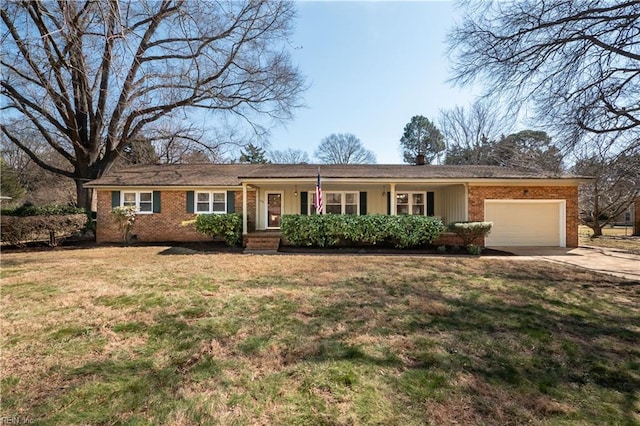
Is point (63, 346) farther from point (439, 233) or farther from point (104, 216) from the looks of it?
point (104, 216)

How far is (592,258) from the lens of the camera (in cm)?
997

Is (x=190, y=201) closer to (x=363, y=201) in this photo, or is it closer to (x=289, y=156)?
(x=363, y=201)

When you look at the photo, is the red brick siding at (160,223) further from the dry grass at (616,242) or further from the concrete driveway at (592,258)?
the dry grass at (616,242)

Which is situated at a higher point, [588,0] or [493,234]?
[588,0]

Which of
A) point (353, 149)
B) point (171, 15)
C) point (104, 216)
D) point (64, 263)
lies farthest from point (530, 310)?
point (353, 149)

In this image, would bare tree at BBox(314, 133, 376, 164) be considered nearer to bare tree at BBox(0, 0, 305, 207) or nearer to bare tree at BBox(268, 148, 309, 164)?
bare tree at BBox(268, 148, 309, 164)

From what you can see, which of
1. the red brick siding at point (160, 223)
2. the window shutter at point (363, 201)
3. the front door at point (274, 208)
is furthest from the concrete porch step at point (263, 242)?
the window shutter at point (363, 201)

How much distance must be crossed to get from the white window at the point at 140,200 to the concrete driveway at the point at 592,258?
1468 centimetres

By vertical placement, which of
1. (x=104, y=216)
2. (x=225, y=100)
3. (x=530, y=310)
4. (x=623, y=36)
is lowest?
(x=530, y=310)

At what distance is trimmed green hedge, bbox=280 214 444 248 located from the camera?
11.4m

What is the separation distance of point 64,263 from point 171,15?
672 cm

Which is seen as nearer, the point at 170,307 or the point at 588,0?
the point at 170,307

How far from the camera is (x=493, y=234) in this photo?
1273cm

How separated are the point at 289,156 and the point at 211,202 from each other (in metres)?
27.9
